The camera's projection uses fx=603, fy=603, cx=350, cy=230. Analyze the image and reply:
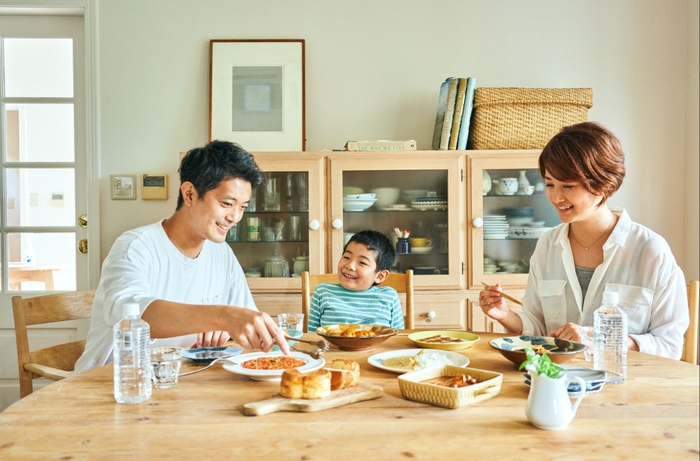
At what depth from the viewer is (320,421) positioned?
1075 millimetres

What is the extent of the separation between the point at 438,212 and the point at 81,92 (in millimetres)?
2102

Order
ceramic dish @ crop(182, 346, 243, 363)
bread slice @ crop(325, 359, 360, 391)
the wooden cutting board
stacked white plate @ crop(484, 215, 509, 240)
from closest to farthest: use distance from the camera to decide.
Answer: the wooden cutting board, bread slice @ crop(325, 359, 360, 391), ceramic dish @ crop(182, 346, 243, 363), stacked white plate @ crop(484, 215, 509, 240)

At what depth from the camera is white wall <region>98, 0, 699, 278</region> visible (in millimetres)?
3334

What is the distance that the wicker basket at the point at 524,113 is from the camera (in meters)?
3.05

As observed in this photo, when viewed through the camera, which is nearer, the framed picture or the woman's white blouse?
the woman's white blouse

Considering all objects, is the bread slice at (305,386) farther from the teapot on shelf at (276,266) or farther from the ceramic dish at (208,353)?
the teapot on shelf at (276,266)

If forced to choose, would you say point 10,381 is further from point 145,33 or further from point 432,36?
point 432,36

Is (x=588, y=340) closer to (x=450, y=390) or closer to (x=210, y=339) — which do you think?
(x=450, y=390)

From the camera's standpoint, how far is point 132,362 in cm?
122

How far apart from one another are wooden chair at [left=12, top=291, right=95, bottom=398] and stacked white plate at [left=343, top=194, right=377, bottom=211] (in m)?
1.35

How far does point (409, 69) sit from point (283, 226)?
1138 mm

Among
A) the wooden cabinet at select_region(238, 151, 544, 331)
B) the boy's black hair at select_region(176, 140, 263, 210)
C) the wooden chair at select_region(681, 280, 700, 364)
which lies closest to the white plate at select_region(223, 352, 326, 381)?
the boy's black hair at select_region(176, 140, 263, 210)

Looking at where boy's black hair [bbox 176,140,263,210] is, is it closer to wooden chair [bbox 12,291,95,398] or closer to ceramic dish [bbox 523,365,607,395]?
wooden chair [bbox 12,291,95,398]

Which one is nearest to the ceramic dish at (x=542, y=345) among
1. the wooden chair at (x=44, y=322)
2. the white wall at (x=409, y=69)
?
the wooden chair at (x=44, y=322)
